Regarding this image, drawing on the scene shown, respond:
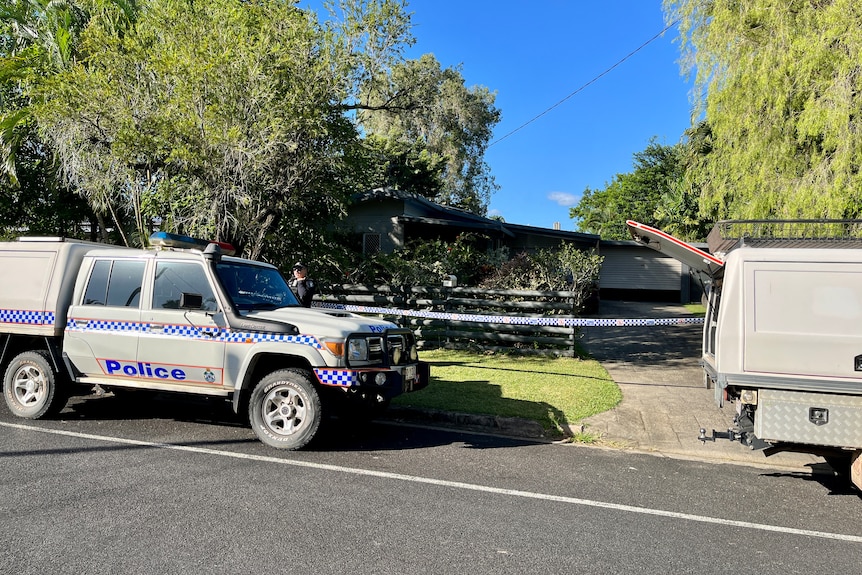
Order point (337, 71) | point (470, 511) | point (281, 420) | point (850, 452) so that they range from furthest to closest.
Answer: point (337, 71) < point (281, 420) < point (850, 452) < point (470, 511)

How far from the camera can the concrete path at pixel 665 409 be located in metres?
6.52

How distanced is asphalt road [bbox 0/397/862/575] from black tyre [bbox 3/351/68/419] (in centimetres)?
29

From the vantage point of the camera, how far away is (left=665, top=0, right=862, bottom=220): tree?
11.5m

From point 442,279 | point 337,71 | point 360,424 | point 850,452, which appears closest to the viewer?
point 850,452

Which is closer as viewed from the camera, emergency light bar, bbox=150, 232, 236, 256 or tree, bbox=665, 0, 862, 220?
emergency light bar, bbox=150, 232, 236, 256

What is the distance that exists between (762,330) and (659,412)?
127 inches

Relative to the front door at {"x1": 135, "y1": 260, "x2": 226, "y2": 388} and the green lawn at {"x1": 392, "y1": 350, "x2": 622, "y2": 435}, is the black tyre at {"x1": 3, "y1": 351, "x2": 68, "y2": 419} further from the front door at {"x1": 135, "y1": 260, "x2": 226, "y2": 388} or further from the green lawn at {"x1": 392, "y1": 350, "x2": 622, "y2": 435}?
the green lawn at {"x1": 392, "y1": 350, "x2": 622, "y2": 435}

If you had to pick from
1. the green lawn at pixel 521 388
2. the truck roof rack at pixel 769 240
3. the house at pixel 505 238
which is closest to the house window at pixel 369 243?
the house at pixel 505 238

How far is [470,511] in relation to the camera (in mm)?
4598

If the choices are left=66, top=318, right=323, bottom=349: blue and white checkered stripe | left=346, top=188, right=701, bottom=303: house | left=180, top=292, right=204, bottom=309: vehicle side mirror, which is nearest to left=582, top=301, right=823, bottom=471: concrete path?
left=66, top=318, right=323, bottom=349: blue and white checkered stripe

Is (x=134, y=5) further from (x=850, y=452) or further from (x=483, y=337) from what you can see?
(x=850, y=452)

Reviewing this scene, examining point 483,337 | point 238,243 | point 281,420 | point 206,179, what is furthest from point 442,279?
point 281,420

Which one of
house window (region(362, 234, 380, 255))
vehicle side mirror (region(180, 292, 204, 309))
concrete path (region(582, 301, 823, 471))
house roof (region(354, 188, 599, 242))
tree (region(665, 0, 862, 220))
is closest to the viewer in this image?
vehicle side mirror (region(180, 292, 204, 309))

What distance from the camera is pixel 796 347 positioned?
482 cm
